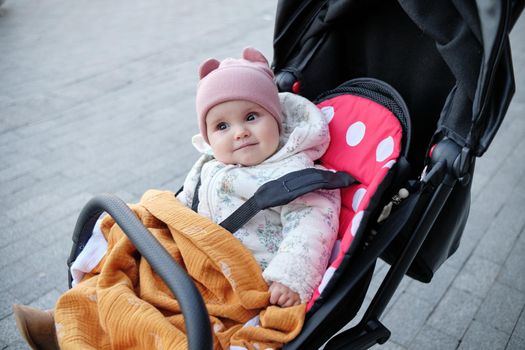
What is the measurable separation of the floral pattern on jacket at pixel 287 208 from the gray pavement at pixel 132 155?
0.92m

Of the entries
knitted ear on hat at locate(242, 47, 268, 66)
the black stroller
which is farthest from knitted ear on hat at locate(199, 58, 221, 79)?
the black stroller

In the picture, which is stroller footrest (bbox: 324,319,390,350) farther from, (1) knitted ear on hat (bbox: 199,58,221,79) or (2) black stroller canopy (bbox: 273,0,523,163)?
(1) knitted ear on hat (bbox: 199,58,221,79)

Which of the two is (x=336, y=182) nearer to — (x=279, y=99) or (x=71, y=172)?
(x=279, y=99)

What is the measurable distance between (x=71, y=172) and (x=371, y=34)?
219cm

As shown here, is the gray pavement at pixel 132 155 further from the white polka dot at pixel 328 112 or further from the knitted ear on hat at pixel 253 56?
the knitted ear on hat at pixel 253 56

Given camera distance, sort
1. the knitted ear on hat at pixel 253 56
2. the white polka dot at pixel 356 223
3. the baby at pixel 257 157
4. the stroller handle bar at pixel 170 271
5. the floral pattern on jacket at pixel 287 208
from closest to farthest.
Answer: the stroller handle bar at pixel 170 271, the white polka dot at pixel 356 223, the floral pattern on jacket at pixel 287 208, the baby at pixel 257 157, the knitted ear on hat at pixel 253 56

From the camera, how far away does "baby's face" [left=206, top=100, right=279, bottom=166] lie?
4.87ft

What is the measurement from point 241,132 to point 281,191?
0.24 meters

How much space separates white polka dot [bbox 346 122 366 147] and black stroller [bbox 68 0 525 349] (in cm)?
16

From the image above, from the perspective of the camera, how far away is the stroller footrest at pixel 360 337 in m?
1.28

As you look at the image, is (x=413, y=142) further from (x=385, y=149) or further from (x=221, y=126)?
(x=221, y=126)

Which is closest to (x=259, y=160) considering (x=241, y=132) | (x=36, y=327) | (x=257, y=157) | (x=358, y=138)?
(x=257, y=157)

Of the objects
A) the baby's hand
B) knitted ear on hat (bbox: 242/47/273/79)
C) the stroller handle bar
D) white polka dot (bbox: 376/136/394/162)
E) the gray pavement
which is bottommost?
the gray pavement

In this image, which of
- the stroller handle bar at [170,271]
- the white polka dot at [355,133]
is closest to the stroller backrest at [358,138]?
the white polka dot at [355,133]
